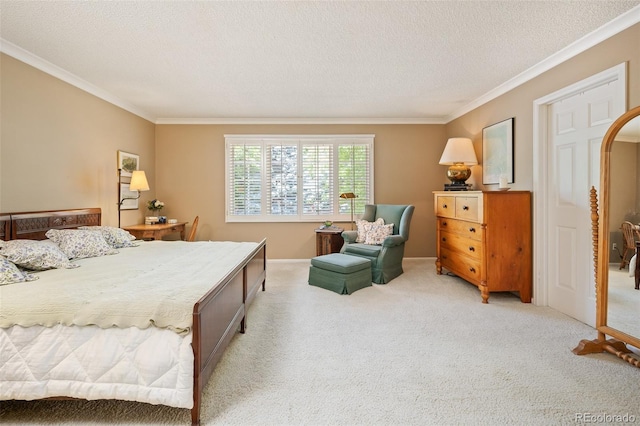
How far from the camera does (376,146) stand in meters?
5.77

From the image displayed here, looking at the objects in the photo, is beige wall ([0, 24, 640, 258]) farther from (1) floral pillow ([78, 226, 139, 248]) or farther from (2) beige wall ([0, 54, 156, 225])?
(1) floral pillow ([78, 226, 139, 248])

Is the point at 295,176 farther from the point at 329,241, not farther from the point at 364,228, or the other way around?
the point at 364,228

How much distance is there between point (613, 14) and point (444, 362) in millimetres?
3072

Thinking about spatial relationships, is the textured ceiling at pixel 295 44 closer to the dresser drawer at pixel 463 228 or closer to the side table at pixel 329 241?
the dresser drawer at pixel 463 228

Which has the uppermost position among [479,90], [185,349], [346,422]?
[479,90]

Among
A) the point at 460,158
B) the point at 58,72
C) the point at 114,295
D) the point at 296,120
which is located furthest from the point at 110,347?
the point at 296,120

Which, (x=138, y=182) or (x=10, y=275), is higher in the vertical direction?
(x=138, y=182)

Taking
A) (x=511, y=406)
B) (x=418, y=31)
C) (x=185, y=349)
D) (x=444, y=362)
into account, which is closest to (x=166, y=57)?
(x=418, y=31)

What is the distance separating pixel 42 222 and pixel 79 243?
2.19ft

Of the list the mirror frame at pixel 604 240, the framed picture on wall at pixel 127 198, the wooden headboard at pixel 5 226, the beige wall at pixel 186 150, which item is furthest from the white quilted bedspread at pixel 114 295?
the mirror frame at pixel 604 240

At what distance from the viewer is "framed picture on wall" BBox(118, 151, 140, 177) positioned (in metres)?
4.57

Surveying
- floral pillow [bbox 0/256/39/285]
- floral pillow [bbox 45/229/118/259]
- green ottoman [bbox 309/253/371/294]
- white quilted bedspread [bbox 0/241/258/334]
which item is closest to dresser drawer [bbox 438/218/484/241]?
green ottoman [bbox 309/253/371/294]

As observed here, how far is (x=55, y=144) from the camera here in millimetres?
3424

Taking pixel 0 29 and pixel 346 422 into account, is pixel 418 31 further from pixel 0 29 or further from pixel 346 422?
pixel 0 29
